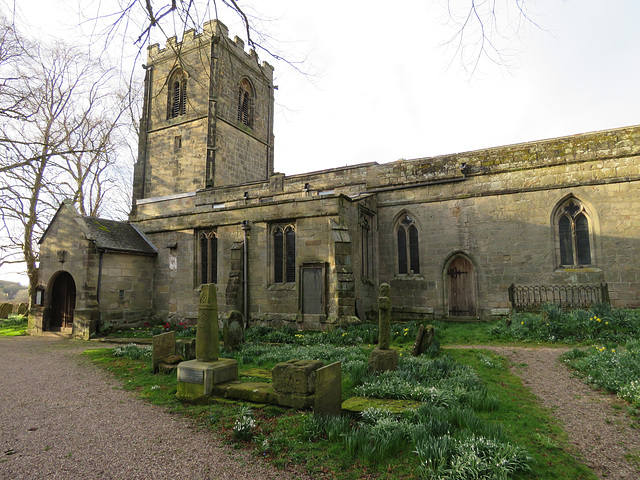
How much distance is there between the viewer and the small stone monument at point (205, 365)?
6418 millimetres

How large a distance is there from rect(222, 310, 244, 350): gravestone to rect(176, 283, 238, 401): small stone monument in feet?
12.2

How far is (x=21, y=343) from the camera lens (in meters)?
14.2

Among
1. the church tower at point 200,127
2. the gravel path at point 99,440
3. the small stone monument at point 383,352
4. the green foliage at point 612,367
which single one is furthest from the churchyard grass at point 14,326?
the green foliage at point 612,367

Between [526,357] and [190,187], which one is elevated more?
[190,187]

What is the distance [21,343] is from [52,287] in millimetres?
3280

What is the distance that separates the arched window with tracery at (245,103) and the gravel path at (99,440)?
2220 cm

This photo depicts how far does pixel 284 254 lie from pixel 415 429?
10.7 metres

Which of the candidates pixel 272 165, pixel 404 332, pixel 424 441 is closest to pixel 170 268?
pixel 404 332

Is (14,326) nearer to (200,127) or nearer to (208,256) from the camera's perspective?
(208,256)

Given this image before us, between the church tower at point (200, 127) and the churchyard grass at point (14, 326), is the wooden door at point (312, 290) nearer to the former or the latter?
the church tower at point (200, 127)

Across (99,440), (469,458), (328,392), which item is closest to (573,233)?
(328,392)

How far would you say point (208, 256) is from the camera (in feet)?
55.1

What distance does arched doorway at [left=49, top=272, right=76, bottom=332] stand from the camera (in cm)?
1662

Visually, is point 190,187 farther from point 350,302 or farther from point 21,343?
point 350,302
